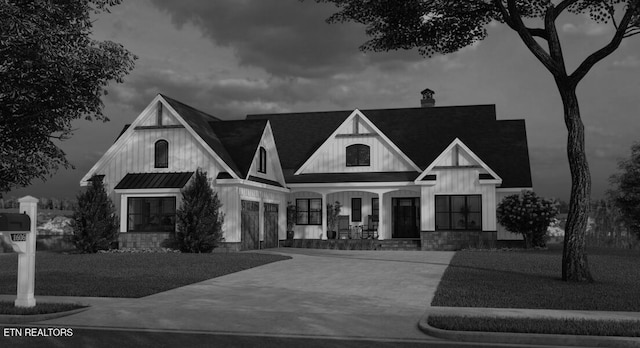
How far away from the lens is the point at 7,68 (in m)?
16.1

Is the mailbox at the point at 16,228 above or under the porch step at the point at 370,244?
above

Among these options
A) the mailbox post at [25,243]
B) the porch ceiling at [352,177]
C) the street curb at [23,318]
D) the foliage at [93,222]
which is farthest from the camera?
the porch ceiling at [352,177]

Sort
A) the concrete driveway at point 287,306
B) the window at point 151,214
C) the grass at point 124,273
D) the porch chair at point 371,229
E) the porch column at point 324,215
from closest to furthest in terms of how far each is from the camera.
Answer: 1. the concrete driveway at point 287,306
2. the grass at point 124,273
3. the window at point 151,214
4. the porch column at point 324,215
5. the porch chair at point 371,229

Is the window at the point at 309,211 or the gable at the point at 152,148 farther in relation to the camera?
the window at the point at 309,211

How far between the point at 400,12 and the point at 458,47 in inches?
112

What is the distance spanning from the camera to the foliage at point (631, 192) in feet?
126

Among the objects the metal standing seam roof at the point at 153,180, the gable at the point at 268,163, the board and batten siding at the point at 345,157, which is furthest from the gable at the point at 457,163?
the metal standing seam roof at the point at 153,180

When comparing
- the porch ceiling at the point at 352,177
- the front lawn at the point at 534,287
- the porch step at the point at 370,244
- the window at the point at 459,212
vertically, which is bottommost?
the front lawn at the point at 534,287

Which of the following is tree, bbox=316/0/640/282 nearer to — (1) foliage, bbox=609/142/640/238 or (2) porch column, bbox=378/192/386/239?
(2) porch column, bbox=378/192/386/239

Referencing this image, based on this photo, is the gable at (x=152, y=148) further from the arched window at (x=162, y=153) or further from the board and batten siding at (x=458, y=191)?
the board and batten siding at (x=458, y=191)

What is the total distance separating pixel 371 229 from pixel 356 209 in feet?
5.30

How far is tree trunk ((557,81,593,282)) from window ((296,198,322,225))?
819 inches

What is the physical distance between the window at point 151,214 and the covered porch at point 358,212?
850 cm

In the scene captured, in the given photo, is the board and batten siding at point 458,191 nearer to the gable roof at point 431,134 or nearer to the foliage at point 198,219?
the gable roof at point 431,134
